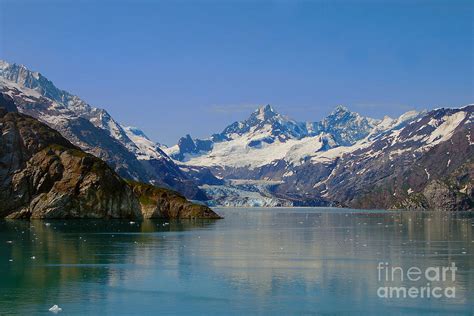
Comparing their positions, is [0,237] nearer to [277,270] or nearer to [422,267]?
[277,270]

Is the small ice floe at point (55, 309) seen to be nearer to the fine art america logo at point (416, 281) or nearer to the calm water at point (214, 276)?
the calm water at point (214, 276)

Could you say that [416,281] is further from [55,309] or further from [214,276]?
[55,309]

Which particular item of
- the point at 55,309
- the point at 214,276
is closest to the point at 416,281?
the point at 214,276

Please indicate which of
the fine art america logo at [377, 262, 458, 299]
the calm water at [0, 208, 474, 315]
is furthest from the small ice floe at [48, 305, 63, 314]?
the fine art america logo at [377, 262, 458, 299]

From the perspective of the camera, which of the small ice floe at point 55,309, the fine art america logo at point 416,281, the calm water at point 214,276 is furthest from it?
the fine art america logo at point 416,281

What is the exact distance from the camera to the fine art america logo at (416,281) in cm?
6378

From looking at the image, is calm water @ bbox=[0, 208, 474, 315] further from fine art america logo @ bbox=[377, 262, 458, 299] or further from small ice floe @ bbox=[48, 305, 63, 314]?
fine art america logo @ bbox=[377, 262, 458, 299]

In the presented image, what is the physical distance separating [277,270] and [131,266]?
17769mm

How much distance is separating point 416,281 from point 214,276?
21221 mm

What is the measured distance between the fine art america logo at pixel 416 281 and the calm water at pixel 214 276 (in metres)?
1.00

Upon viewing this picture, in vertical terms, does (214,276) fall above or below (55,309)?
above

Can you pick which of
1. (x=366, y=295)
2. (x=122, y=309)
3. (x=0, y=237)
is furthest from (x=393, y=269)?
(x=0, y=237)

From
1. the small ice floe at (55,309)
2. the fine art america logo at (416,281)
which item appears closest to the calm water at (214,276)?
the small ice floe at (55,309)

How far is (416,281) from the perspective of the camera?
234 ft
